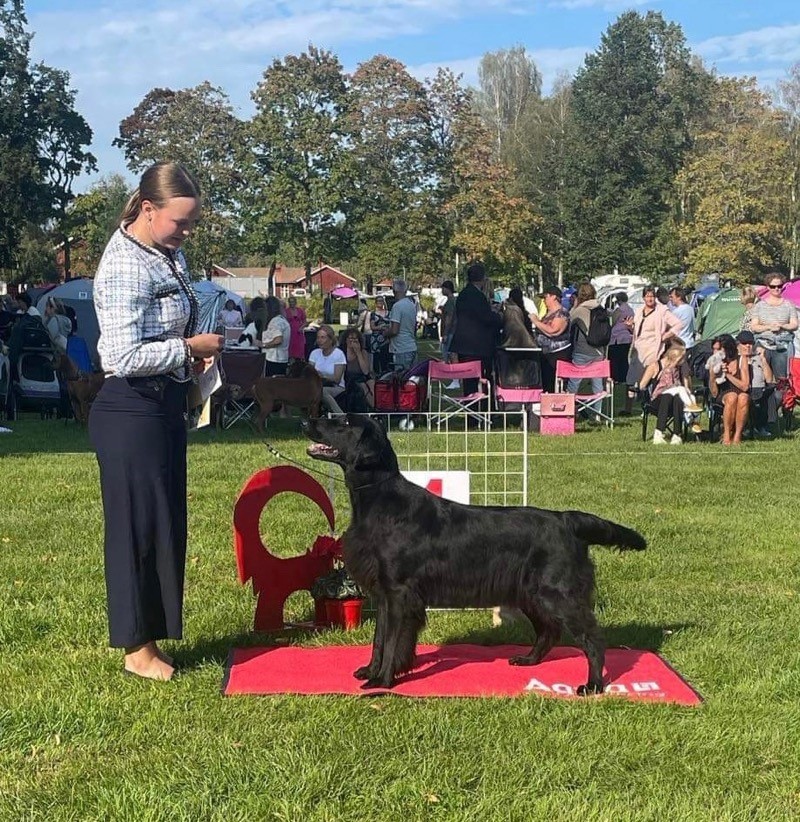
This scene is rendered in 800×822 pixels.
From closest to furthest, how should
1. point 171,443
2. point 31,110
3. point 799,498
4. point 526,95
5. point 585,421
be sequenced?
1. point 171,443
2. point 799,498
3. point 585,421
4. point 31,110
5. point 526,95

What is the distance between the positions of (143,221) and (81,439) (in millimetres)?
8950

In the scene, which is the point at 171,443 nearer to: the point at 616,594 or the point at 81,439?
the point at 616,594

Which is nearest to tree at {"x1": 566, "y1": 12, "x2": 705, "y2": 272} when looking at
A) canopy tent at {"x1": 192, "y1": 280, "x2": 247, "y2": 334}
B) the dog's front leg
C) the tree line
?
the tree line

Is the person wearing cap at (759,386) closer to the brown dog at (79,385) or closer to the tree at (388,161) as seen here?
the brown dog at (79,385)

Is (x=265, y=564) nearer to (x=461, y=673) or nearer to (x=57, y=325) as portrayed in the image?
(x=461, y=673)

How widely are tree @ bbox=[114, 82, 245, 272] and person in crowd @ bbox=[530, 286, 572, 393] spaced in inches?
1109

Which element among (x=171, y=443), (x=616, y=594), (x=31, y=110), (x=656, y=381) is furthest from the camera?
(x=31, y=110)

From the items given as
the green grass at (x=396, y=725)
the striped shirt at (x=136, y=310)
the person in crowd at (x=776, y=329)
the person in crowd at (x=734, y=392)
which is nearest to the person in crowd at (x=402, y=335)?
the person in crowd at (x=734, y=392)

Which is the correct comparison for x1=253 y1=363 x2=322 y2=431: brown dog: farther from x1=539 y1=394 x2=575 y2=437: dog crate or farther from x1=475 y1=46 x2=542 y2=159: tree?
x1=475 y1=46 x2=542 y2=159: tree

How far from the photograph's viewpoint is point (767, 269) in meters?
42.2

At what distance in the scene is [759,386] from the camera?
12.7 meters

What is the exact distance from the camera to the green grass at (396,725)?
3277 mm

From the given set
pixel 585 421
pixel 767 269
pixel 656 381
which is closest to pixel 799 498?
pixel 656 381

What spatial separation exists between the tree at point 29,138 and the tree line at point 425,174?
9 cm
